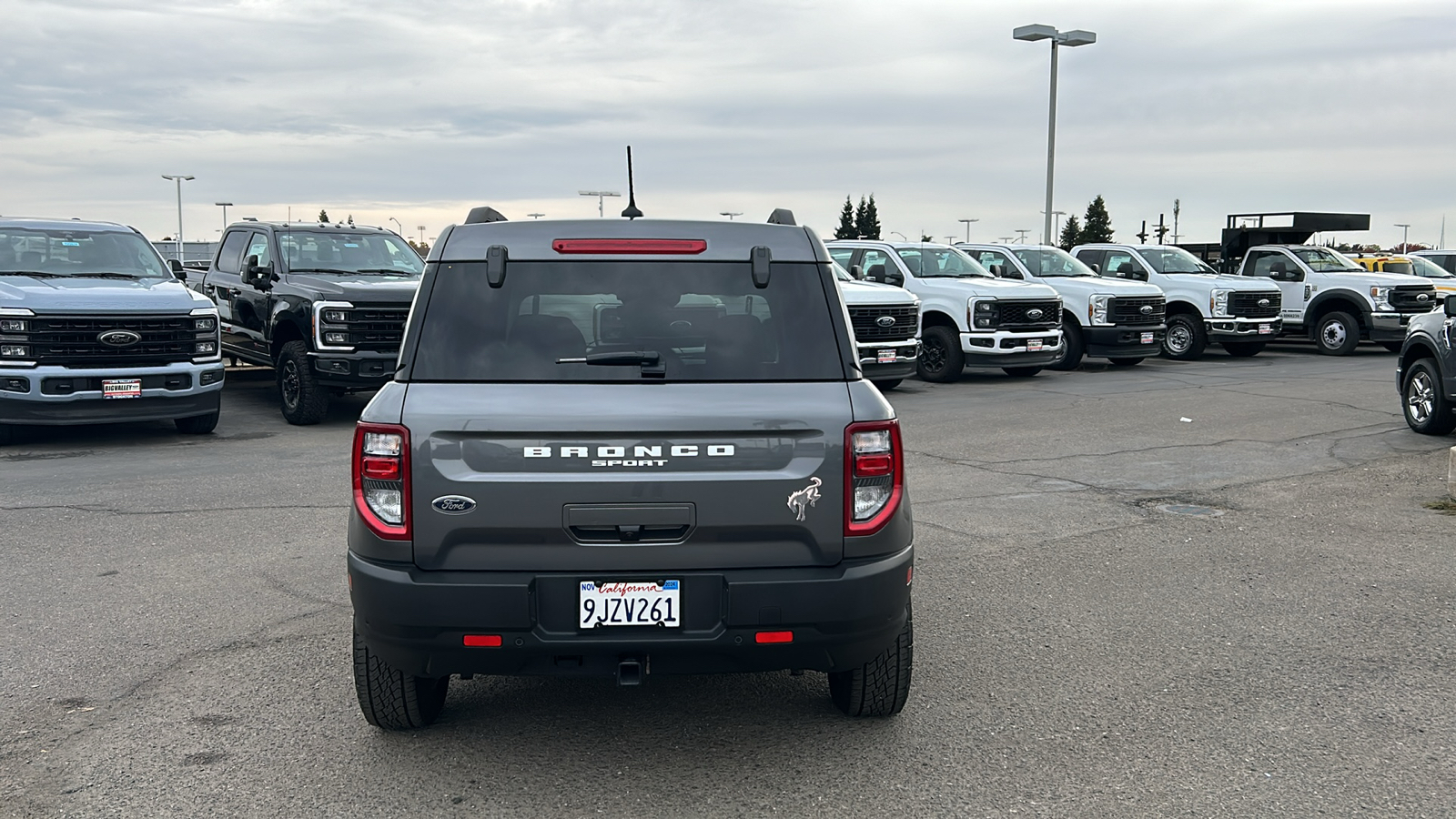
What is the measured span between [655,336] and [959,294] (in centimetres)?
1463

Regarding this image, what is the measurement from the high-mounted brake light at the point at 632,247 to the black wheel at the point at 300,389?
942cm

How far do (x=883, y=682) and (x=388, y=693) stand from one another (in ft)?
5.50

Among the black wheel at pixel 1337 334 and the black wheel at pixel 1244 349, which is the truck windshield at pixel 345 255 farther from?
the black wheel at pixel 1337 334

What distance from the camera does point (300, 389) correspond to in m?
12.9

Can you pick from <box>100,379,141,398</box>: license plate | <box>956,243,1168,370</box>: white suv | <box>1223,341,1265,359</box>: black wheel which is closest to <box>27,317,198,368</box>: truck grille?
Result: <box>100,379,141,398</box>: license plate

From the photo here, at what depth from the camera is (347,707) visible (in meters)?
4.64

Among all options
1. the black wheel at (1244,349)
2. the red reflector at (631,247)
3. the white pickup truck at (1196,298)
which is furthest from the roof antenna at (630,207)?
the black wheel at (1244,349)

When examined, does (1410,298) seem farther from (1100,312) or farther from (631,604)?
(631,604)

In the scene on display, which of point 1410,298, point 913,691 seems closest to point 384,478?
point 913,691

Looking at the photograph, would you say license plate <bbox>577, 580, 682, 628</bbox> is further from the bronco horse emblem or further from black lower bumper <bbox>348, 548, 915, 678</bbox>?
the bronco horse emblem

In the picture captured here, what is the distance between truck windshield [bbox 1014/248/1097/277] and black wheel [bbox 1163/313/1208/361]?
96.3 inches

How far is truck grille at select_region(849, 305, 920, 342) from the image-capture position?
16219 millimetres

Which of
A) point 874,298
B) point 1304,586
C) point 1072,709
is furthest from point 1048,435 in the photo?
point 1072,709

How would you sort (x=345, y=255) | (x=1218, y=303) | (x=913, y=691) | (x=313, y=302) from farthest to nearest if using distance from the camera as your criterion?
(x=1218, y=303) → (x=345, y=255) → (x=313, y=302) → (x=913, y=691)
